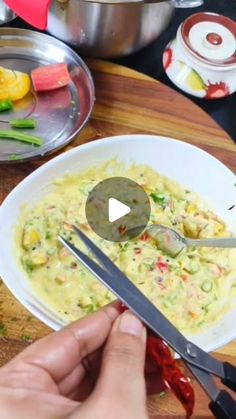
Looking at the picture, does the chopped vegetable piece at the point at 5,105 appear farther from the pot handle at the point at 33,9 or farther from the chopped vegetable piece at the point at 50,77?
the pot handle at the point at 33,9

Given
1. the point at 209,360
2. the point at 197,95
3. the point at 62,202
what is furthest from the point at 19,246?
the point at 197,95

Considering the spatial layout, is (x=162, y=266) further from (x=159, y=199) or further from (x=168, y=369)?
(x=168, y=369)

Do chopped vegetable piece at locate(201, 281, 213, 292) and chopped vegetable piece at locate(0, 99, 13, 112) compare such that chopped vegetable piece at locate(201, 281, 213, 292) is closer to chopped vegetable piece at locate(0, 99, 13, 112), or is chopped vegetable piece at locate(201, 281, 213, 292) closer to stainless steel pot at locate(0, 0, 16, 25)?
chopped vegetable piece at locate(0, 99, 13, 112)

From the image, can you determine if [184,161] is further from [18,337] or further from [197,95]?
[18,337]

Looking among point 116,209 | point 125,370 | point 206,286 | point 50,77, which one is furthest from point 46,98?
point 125,370

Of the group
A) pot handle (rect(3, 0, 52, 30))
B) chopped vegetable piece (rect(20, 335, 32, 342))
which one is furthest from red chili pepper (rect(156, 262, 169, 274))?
pot handle (rect(3, 0, 52, 30))

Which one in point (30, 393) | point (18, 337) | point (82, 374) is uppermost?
point (30, 393)
